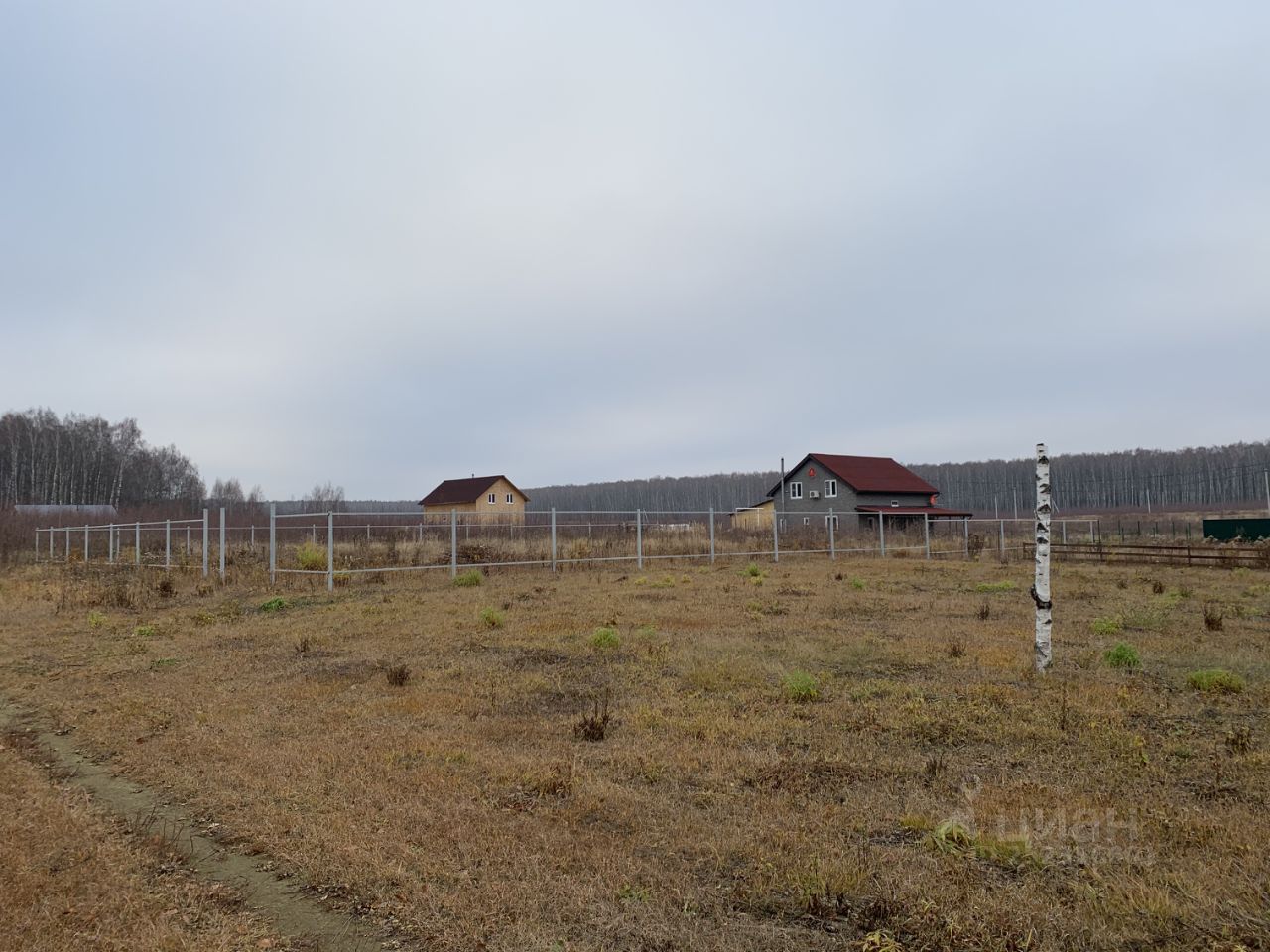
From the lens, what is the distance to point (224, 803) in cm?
507

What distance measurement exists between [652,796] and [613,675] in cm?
389

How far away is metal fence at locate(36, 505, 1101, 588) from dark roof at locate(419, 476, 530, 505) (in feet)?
76.2

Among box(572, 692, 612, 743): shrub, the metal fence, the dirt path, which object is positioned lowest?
the dirt path

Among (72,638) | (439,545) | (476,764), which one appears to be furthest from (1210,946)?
(439,545)

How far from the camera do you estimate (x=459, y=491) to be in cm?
6438

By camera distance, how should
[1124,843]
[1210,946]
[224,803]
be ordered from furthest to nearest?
[224,803] < [1124,843] < [1210,946]

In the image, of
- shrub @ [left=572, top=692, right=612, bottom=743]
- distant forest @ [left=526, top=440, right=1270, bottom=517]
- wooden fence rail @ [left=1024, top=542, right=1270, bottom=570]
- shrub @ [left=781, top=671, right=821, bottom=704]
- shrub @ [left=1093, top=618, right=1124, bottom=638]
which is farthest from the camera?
distant forest @ [left=526, top=440, right=1270, bottom=517]

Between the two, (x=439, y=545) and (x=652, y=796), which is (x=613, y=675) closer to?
(x=652, y=796)

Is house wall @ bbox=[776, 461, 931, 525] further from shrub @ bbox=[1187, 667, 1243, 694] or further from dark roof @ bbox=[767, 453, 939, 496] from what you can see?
shrub @ bbox=[1187, 667, 1243, 694]

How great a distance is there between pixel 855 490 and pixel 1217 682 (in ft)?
133

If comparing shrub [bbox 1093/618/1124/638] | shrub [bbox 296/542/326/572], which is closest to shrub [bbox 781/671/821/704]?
shrub [bbox 1093/618/1124/638]

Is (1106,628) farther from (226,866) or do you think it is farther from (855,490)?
(855,490)

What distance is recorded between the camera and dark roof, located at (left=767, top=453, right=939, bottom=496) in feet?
159

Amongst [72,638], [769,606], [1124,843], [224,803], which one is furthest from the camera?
[769,606]
